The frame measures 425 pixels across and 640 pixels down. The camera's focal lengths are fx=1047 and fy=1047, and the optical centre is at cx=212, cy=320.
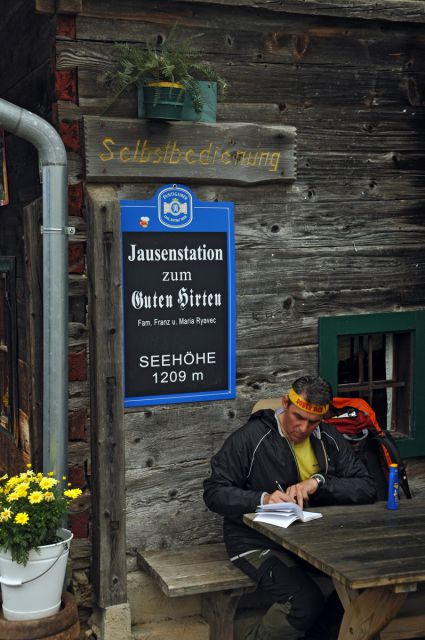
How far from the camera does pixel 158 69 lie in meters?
6.19

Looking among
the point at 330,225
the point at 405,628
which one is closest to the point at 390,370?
the point at 330,225

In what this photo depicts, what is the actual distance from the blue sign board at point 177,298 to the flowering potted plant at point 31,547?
94cm

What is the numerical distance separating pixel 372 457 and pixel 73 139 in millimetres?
2783

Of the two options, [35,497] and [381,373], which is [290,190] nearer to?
[381,373]

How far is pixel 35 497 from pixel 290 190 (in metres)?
2.65

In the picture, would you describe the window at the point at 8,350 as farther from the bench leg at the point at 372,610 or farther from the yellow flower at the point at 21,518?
the bench leg at the point at 372,610

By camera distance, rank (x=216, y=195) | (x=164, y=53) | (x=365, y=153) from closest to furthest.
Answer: (x=164, y=53), (x=216, y=195), (x=365, y=153)

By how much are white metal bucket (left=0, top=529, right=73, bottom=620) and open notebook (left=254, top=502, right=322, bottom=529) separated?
1.13 m

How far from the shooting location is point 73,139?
20.7 ft

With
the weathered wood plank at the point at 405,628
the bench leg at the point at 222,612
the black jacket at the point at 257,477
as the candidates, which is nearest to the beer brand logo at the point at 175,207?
the black jacket at the point at 257,477

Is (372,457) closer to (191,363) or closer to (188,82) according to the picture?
(191,363)

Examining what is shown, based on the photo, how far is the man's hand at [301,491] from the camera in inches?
240

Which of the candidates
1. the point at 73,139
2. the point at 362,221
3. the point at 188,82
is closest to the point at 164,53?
the point at 188,82

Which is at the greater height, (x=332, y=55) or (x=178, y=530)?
(x=332, y=55)
